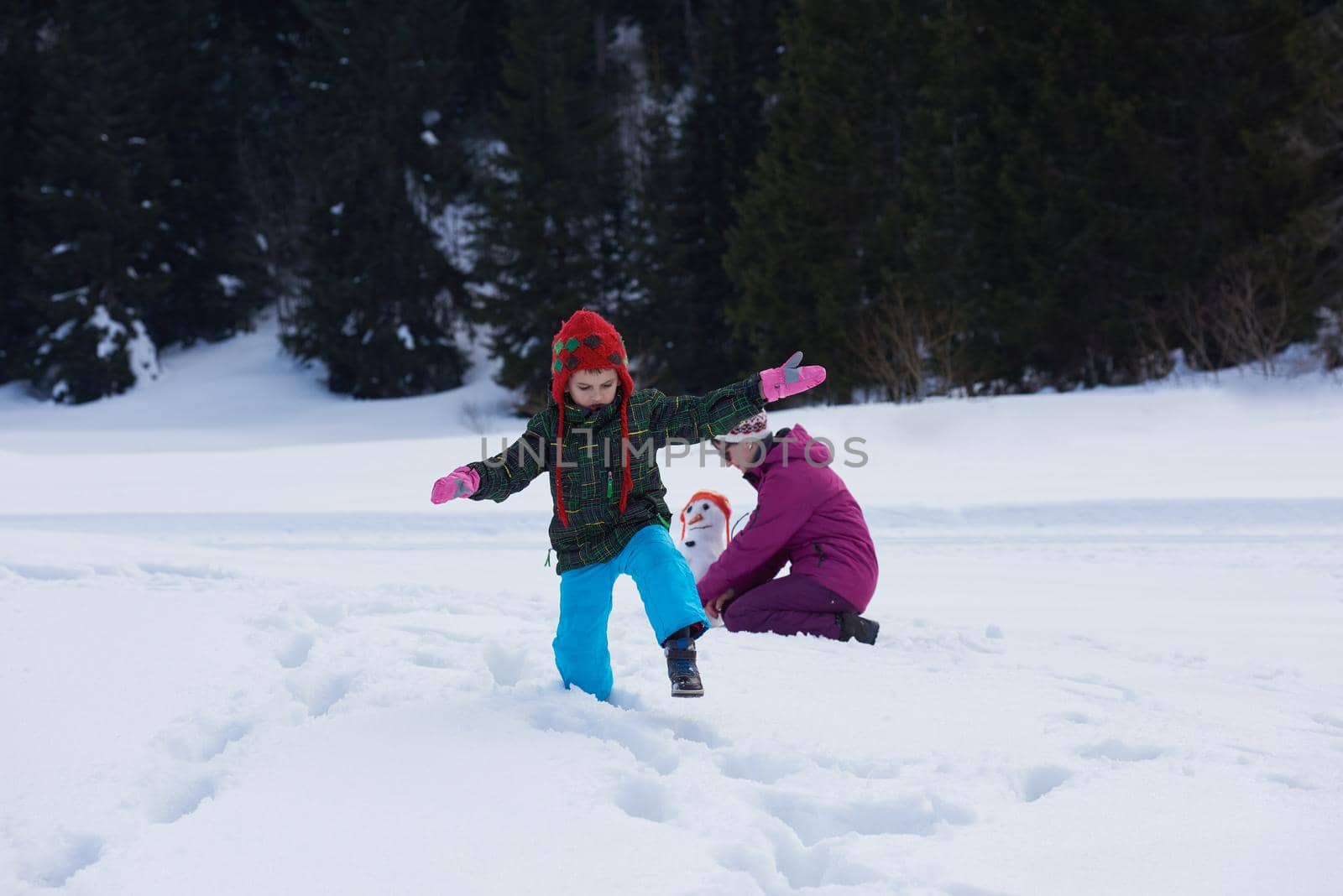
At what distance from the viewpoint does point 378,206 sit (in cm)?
2664

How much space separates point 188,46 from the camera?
3083 cm

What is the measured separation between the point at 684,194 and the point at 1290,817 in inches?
916

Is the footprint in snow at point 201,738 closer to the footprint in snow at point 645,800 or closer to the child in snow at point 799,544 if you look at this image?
the footprint in snow at point 645,800

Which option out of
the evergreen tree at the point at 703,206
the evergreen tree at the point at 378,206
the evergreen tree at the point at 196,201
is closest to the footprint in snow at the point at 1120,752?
the evergreen tree at the point at 703,206

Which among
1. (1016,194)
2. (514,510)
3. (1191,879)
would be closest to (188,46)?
(1016,194)

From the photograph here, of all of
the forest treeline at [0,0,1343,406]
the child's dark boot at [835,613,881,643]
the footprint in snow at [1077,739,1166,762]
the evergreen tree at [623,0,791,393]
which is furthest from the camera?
the evergreen tree at [623,0,791,393]

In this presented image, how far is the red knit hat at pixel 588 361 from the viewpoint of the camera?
11.2 feet

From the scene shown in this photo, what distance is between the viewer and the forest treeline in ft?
50.6

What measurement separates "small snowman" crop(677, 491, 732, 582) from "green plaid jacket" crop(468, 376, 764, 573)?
1.92 m

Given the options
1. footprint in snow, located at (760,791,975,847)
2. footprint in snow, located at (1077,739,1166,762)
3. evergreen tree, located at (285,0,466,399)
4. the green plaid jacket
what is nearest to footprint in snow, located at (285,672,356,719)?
the green plaid jacket

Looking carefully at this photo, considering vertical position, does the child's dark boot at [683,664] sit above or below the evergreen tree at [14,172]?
below

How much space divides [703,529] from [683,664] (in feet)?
7.58

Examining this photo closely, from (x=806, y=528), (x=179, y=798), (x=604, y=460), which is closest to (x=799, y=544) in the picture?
(x=806, y=528)

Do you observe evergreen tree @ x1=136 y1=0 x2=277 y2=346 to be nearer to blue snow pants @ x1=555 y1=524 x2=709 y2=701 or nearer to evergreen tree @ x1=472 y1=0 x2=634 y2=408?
evergreen tree @ x1=472 y1=0 x2=634 y2=408
